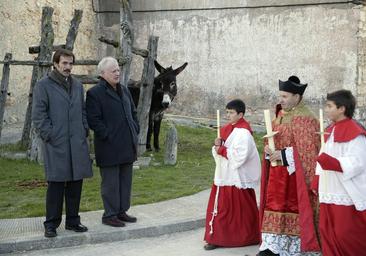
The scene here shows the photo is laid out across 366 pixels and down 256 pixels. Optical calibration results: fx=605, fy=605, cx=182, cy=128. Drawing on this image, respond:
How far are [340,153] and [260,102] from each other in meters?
14.6

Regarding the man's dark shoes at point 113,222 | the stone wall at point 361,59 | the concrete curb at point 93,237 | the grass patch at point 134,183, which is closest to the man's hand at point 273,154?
the concrete curb at point 93,237

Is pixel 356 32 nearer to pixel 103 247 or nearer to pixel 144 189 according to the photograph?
pixel 144 189

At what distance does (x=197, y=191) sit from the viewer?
923cm

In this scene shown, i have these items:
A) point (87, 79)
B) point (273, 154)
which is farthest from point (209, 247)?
point (87, 79)

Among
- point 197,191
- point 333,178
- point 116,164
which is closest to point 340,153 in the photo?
point 333,178

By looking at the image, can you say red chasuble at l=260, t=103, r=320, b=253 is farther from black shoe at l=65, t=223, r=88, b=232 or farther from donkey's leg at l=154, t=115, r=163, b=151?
donkey's leg at l=154, t=115, r=163, b=151

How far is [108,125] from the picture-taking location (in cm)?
684

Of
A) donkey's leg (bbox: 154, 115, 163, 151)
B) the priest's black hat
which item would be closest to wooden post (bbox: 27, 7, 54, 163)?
donkey's leg (bbox: 154, 115, 163, 151)

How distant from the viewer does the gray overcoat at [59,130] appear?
6.35m

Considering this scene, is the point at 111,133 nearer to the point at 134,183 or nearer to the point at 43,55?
the point at 134,183

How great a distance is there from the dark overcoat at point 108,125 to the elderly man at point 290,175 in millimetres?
1796

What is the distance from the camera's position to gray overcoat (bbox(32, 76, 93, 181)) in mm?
6348

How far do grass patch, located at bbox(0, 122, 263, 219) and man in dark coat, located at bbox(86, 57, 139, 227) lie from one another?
1037mm

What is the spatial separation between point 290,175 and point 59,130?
244cm
